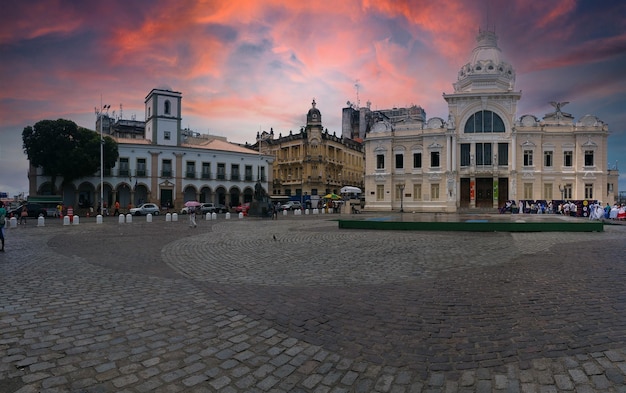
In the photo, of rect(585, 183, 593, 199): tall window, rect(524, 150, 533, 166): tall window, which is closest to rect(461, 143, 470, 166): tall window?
rect(524, 150, 533, 166): tall window

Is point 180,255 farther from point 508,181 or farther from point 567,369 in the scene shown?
point 508,181

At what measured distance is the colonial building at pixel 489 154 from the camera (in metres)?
45.3

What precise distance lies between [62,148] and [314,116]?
37893 mm

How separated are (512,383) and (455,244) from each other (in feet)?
35.2

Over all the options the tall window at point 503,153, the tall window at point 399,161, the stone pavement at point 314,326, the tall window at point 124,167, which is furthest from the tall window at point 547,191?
the tall window at point 124,167

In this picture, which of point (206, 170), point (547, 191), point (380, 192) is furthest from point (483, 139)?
point (206, 170)

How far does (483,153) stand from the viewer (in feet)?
155

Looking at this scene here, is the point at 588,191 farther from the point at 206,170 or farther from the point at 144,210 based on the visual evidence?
the point at 144,210

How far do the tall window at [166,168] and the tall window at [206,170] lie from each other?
4561mm

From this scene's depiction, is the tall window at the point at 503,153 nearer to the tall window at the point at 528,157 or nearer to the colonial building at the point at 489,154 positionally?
the colonial building at the point at 489,154

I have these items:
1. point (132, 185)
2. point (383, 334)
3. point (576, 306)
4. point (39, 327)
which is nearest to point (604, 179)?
point (576, 306)

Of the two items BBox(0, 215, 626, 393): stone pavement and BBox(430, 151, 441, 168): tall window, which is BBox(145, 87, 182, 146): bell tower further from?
BBox(0, 215, 626, 393): stone pavement

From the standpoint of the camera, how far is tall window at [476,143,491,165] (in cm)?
4709

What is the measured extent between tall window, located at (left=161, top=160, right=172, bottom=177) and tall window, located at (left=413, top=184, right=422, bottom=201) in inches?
1320
